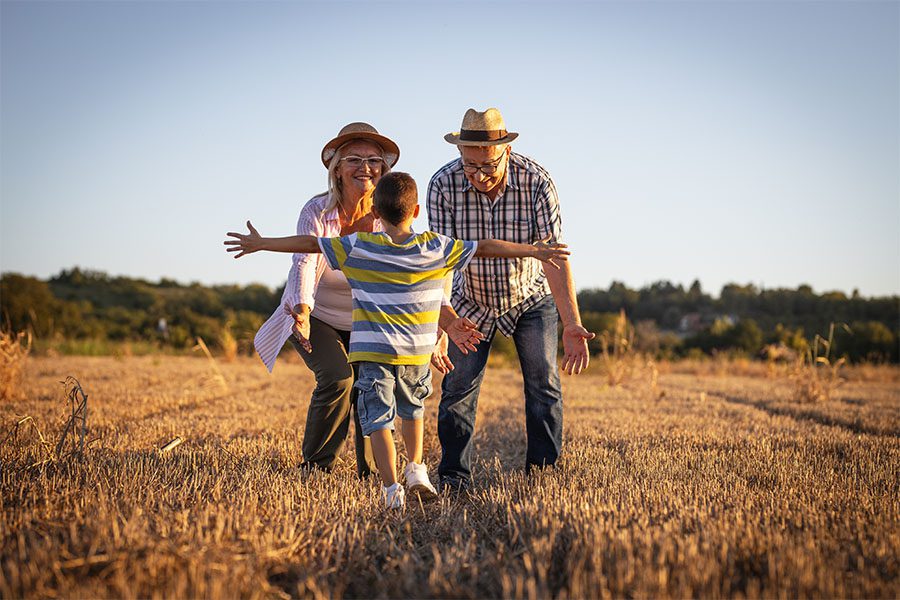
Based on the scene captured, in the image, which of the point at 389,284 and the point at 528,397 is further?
the point at 528,397

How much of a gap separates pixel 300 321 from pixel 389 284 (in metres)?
0.89

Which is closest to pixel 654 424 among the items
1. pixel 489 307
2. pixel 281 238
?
pixel 489 307

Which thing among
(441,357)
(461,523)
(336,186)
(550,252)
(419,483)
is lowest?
(461,523)

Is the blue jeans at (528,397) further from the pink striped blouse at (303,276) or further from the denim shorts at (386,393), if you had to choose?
the pink striped blouse at (303,276)

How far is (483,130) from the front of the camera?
15.0 ft

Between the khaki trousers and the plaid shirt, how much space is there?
1012 millimetres

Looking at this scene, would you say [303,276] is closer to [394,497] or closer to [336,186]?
[336,186]

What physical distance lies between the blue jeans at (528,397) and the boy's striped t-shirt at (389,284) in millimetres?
932

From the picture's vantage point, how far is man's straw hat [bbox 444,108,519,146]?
14.9 feet

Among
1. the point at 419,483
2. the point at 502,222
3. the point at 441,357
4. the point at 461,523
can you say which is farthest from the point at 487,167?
the point at 461,523

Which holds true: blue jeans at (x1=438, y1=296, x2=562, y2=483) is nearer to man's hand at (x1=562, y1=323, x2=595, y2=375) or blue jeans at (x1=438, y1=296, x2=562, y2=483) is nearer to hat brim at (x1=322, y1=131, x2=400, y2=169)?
man's hand at (x1=562, y1=323, x2=595, y2=375)

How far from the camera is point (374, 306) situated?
4000mm

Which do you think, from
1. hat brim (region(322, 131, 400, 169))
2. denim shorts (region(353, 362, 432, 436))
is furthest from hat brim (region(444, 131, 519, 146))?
denim shorts (region(353, 362, 432, 436))

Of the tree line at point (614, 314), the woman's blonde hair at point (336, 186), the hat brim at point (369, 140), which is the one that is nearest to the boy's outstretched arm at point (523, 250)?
the woman's blonde hair at point (336, 186)
